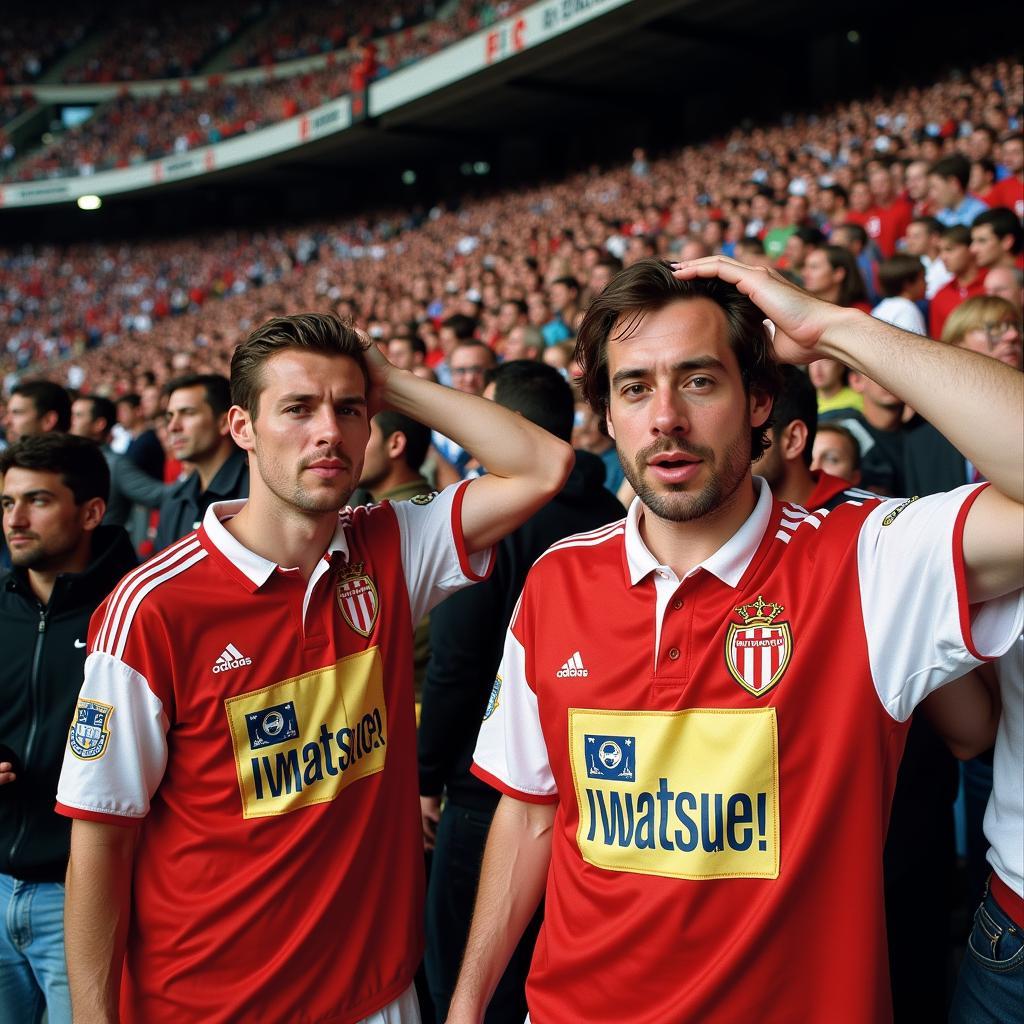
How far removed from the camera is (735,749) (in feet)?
5.20

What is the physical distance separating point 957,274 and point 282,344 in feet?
15.7

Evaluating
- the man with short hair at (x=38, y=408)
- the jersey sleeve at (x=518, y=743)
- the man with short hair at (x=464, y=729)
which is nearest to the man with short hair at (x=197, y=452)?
the man with short hair at (x=38, y=408)

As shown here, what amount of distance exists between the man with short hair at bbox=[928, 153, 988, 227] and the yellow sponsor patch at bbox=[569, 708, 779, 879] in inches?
262

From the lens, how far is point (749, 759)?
1.57 metres

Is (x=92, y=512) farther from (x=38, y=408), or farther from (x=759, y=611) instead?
(x=38, y=408)

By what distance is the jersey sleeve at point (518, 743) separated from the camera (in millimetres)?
1831

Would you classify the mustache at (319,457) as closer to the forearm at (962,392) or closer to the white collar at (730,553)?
the white collar at (730,553)

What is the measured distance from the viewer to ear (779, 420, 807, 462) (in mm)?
2730

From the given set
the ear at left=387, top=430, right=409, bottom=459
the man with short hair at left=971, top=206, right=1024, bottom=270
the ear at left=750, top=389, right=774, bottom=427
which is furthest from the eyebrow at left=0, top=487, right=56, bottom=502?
the man with short hair at left=971, top=206, right=1024, bottom=270

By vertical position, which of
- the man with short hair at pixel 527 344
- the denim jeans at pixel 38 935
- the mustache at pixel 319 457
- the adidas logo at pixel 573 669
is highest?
the man with short hair at pixel 527 344

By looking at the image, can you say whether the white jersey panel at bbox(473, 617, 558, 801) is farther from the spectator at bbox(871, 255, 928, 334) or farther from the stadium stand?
the stadium stand

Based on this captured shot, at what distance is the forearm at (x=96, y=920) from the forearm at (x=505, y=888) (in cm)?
65

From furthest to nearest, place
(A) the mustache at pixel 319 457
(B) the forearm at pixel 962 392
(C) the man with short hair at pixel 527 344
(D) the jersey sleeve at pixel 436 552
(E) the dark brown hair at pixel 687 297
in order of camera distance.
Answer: (C) the man with short hair at pixel 527 344, (D) the jersey sleeve at pixel 436 552, (A) the mustache at pixel 319 457, (E) the dark brown hair at pixel 687 297, (B) the forearm at pixel 962 392

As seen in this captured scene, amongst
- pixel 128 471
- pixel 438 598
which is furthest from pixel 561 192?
pixel 438 598
